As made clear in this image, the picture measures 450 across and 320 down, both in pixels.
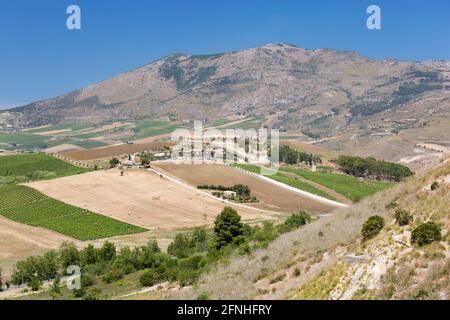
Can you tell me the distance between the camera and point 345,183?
6476 inches

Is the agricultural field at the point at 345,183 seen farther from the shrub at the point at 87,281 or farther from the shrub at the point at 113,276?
the shrub at the point at 87,281

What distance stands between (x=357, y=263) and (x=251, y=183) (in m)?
118

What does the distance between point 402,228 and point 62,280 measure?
50335mm

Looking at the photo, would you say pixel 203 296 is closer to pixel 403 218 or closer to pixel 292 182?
pixel 403 218

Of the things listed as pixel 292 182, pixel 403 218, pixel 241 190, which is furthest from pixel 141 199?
pixel 403 218

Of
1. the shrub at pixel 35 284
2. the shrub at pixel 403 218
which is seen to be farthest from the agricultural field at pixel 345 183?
the shrub at pixel 403 218

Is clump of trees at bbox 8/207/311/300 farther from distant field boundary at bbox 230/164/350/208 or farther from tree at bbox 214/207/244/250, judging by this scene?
distant field boundary at bbox 230/164/350/208

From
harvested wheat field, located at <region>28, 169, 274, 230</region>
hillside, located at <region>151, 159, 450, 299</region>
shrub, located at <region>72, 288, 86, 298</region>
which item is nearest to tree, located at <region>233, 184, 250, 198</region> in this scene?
harvested wheat field, located at <region>28, 169, 274, 230</region>

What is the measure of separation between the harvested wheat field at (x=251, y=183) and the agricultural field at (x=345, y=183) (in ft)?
56.7

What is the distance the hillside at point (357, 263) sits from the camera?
96.1ft

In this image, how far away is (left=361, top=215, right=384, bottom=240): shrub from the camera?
1443 inches

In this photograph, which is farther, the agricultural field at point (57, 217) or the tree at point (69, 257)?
the agricultural field at point (57, 217)
